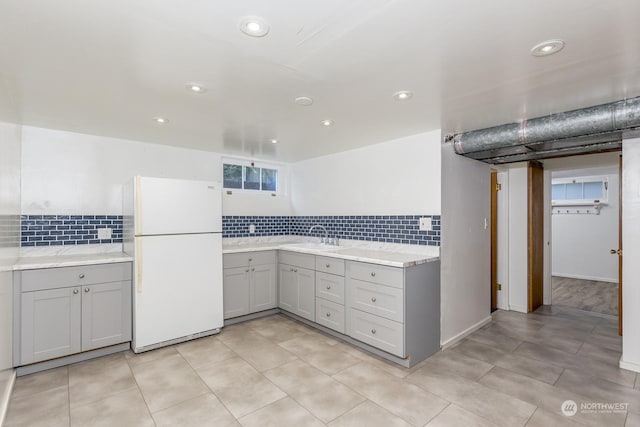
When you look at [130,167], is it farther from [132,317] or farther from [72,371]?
[72,371]

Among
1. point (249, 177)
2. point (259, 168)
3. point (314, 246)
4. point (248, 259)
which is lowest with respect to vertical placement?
point (248, 259)

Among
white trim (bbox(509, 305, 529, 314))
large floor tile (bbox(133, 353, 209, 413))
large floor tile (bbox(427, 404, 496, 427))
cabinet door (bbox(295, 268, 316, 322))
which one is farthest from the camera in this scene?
white trim (bbox(509, 305, 529, 314))

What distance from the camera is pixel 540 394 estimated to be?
2.24 m

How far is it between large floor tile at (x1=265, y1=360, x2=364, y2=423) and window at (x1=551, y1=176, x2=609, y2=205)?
6715mm

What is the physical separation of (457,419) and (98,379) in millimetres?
2709

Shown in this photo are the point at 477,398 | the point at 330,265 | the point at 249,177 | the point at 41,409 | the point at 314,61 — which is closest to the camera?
the point at 314,61

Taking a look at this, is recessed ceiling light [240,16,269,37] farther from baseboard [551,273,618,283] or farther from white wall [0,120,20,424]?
baseboard [551,273,618,283]

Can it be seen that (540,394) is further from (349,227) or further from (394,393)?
(349,227)

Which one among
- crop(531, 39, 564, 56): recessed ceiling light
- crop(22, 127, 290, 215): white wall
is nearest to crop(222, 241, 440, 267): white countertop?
crop(22, 127, 290, 215): white wall

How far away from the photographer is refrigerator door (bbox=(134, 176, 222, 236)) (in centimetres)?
294

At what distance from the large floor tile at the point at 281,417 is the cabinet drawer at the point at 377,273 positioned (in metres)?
1.21

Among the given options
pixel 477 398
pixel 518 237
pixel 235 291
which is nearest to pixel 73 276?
pixel 235 291

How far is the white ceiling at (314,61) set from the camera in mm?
1344

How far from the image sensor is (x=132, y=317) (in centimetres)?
299
